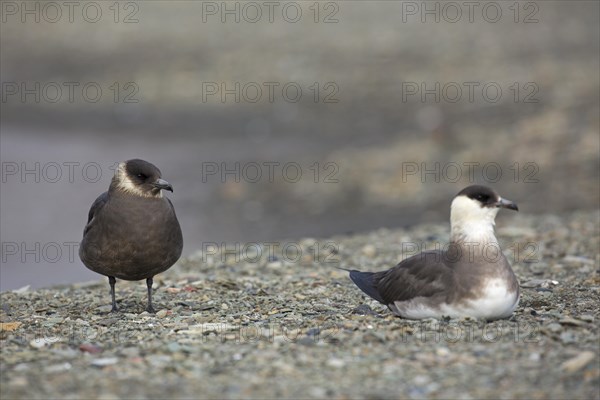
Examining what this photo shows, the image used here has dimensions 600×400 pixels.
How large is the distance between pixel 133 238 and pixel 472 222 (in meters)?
2.77

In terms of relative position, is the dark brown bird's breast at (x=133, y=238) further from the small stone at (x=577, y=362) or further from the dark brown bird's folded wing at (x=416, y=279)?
the small stone at (x=577, y=362)

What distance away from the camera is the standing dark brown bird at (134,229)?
307 inches

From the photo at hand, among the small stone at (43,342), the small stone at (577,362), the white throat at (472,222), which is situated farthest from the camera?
the white throat at (472,222)

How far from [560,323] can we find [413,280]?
1084 millimetres

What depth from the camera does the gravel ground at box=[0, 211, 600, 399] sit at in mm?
5641

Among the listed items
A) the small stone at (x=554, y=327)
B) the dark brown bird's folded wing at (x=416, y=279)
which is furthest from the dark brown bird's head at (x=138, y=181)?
the small stone at (x=554, y=327)

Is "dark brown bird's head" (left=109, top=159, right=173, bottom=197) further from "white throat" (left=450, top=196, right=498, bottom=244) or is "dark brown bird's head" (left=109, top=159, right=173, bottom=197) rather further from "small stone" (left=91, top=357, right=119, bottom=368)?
"white throat" (left=450, top=196, right=498, bottom=244)

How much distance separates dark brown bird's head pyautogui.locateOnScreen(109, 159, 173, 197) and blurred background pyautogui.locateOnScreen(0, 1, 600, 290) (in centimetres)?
405

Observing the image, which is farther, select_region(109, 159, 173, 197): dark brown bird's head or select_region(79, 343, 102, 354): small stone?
select_region(109, 159, 173, 197): dark brown bird's head

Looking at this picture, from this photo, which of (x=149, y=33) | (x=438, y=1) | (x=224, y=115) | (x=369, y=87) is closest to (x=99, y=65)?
(x=149, y=33)

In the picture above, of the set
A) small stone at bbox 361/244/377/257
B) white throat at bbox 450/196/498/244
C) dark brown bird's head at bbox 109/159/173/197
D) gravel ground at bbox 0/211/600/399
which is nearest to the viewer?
gravel ground at bbox 0/211/600/399

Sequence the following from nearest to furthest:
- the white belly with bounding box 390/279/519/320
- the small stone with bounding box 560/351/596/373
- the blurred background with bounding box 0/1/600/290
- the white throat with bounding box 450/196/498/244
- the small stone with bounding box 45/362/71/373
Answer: the small stone with bounding box 560/351/596/373
the small stone with bounding box 45/362/71/373
the white belly with bounding box 390/279/519/320
the white throat with bounding box 450/196/498/244
the blurred background with bounding box 0/1/600/290

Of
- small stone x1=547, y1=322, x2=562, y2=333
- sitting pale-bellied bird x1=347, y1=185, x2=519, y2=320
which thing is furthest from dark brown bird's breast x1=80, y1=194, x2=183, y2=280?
small stone x1=547, y1=322, x2=562, y2=333

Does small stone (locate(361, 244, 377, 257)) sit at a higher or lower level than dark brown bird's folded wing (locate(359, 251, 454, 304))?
lower
